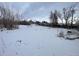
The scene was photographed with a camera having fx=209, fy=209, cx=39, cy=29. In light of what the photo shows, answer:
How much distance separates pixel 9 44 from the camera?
83.3 inches

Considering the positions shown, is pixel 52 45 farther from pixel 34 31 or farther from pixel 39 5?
pixel 39 5

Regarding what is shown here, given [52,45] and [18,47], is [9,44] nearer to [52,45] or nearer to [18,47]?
[18,47]

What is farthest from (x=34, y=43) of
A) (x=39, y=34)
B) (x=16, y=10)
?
(x=16, y=10)

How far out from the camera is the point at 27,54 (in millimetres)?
2113

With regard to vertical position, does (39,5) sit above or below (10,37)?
above

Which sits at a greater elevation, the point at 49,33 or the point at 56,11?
the point at 56,11

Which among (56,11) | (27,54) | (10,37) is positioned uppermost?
(56,11)

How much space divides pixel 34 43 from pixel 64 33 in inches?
12.7

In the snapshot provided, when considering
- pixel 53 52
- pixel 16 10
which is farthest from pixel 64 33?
pixel 16 10

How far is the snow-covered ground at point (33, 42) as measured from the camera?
2.11m

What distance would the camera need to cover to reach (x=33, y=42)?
212 cm

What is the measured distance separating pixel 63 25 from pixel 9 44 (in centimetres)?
58

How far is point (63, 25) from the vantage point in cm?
213

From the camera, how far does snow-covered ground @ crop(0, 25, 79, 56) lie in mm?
2107
